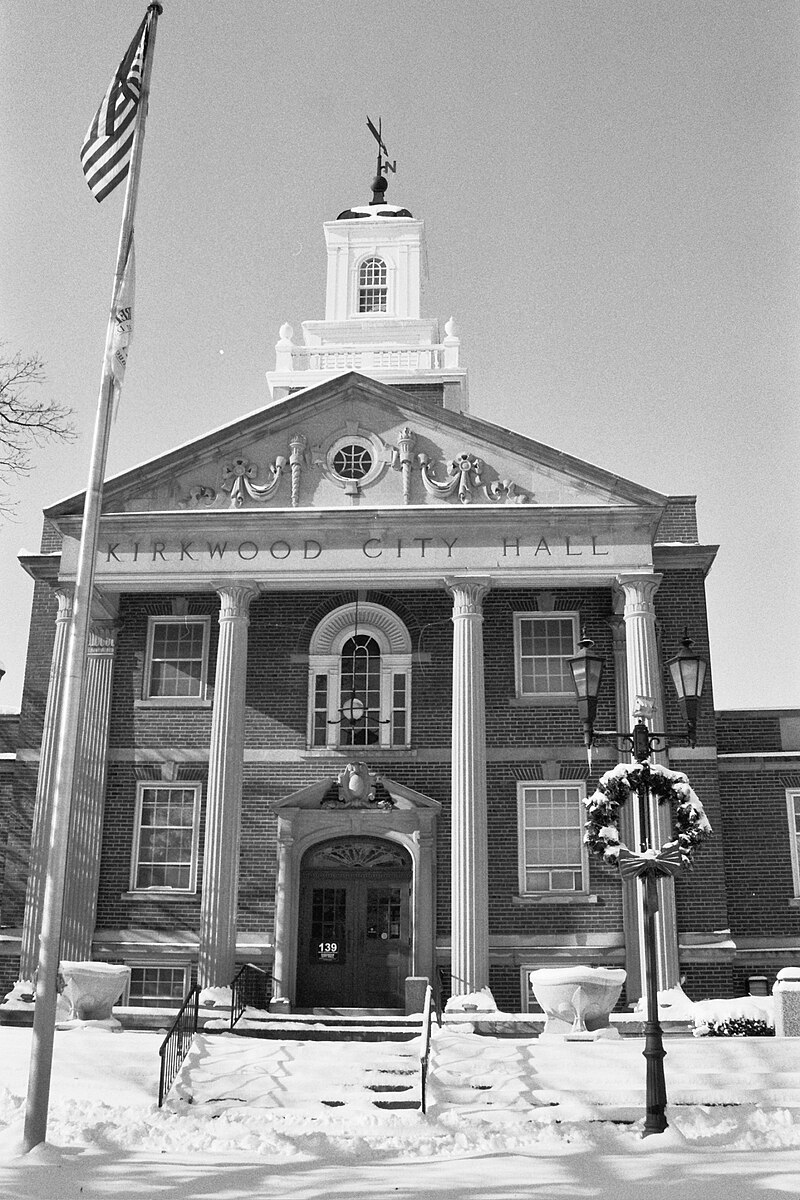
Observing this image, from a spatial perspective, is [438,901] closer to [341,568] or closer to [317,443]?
[341,568]

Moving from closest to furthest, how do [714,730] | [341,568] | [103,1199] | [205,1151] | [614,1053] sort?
[103,1199]
[205,1151]
[614,1053]
[341,568]
[714,730]

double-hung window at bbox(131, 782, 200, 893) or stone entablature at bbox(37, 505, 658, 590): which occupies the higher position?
stone entablature at bbox(37, 505, 658, 590)

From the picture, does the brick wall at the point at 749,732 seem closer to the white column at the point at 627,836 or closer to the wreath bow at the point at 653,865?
the white column at the point at 627,836

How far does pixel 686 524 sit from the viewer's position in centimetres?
2569

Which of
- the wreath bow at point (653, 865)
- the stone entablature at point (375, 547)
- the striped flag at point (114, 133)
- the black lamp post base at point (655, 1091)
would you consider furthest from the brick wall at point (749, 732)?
the striped flag at point (114, 133)

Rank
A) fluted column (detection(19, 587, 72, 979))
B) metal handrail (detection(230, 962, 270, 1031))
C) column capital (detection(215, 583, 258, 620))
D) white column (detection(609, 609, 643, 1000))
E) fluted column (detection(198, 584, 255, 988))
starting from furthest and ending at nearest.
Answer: column capital (detection(215, 583, 258, 620)), white column (detection(609, 609, 643, 1000)), fluted column (detection(19, 587, 72, 979)), fluted column (detection(198, 584, 255, 988)), metal handrail (detection(230, 962, 270, 1031))

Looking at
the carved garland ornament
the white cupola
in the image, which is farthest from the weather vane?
the carved garland ornament

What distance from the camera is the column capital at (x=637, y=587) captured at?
22469 mm

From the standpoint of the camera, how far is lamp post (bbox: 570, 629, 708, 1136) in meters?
12.7

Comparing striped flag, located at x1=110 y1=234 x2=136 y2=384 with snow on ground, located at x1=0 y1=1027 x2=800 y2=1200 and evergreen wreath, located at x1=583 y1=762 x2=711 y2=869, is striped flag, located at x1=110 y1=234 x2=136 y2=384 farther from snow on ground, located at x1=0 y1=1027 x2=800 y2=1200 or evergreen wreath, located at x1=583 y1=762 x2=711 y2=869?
snow on ground, located at x1=0 y1=1027 x2=800 y2=1200

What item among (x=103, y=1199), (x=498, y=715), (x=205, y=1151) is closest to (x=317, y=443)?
(x=498, y=715)

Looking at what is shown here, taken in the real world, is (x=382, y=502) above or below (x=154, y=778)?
above

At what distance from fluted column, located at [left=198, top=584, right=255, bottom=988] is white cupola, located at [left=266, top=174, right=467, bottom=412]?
28.9 feet

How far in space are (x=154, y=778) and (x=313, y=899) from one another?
13.1 feet
